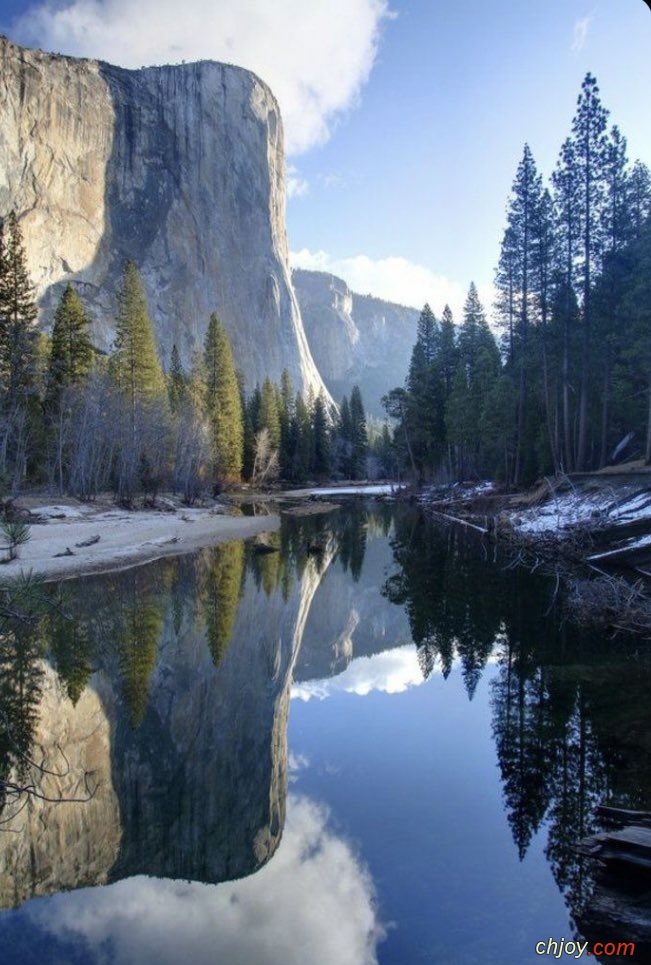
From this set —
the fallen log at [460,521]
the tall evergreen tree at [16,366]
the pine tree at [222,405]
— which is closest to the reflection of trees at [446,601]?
the fallen log at [460,521]

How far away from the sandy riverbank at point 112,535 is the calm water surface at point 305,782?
16.5 ft

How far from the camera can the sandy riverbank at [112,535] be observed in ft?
56.1

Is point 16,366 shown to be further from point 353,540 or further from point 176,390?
point 176,390

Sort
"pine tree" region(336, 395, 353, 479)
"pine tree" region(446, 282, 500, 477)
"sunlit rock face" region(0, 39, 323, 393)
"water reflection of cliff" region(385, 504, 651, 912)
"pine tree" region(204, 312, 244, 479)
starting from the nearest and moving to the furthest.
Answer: "water reflection of cliff" region(385, 504, 651, 912)
"pine tree" region(446, 282, 500, 477)
"pine tree" region(204, 312, 244, 479)
"sunlit rock face" region(0, 39, 323, 393)
"pine tree" region(336, 395, 353, 479)

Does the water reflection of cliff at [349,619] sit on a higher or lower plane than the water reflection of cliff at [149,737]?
lower

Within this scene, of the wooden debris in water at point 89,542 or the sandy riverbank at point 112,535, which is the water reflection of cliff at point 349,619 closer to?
the sandy riverbank at point 112,535

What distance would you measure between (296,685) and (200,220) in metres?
94.2

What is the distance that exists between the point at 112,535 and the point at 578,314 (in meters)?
22.9

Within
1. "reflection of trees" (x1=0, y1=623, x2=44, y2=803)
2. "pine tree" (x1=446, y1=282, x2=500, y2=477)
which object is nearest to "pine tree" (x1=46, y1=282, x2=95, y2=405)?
"pine tree" (x1=446, y1=282, x2=500, y2=477)

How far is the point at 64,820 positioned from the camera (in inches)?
215

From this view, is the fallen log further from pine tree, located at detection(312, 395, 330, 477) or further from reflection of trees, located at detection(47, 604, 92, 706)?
pine tree, located at detection(312, 395, 330, 477)

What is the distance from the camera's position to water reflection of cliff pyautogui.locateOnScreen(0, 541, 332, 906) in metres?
5.08

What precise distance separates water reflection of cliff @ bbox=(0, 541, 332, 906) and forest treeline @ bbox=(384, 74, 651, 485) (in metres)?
15.9

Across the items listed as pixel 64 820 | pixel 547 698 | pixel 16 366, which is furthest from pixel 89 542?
pixel 547 698
